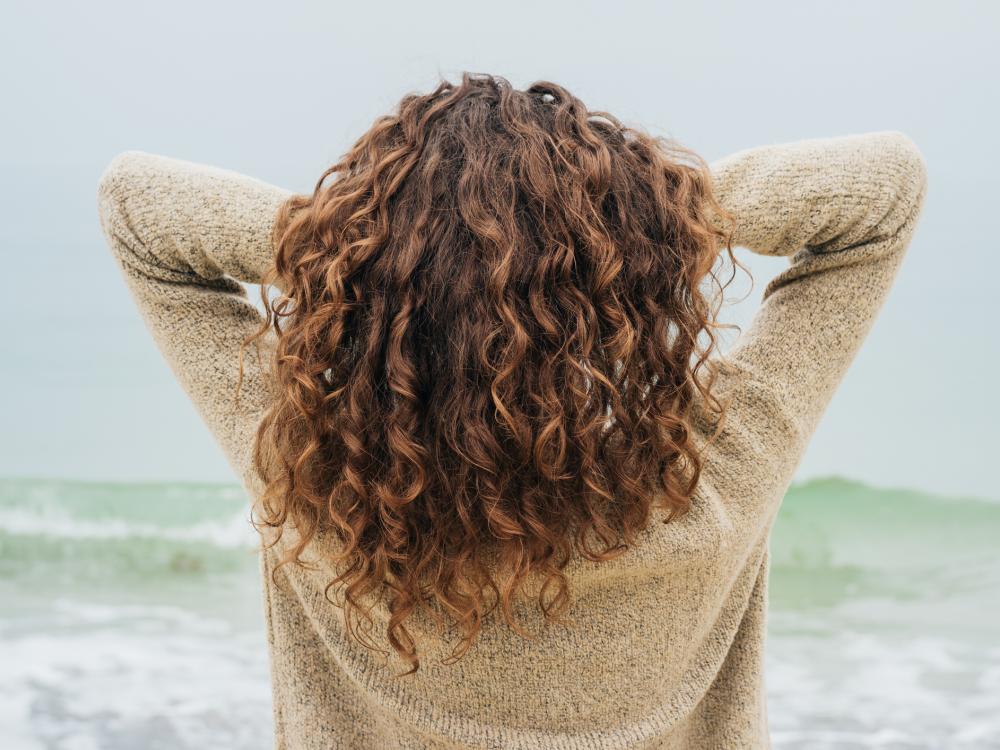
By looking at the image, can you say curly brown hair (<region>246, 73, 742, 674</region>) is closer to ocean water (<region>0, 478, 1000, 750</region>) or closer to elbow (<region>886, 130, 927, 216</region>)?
elbow (<region>886, 130, 927, 216</region>)

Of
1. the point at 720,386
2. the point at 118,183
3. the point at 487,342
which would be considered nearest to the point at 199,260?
the point at 118,183

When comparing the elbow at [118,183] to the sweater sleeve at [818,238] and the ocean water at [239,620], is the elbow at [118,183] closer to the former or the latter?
the sweater sleeve at [818,238]

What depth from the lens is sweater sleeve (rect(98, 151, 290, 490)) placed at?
79 cm

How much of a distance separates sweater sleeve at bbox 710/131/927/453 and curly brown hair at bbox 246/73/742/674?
2.2 inches

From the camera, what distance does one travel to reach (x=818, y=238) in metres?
0.79

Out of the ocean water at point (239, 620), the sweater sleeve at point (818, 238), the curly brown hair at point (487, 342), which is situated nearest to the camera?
the curly brown hair at point (487, 342)

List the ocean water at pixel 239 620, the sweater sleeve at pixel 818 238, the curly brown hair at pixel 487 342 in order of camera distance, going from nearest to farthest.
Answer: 1. the curly brown hair at pixel 487 342
2. the sweater sleeve at pixel 818 238
3. the ocean water at pixel 239 620

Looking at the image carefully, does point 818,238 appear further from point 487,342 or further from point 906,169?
point 487,342

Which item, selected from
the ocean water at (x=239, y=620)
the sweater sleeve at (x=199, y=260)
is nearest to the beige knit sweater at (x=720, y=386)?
the sweater sleeve at (x=199, y=260)

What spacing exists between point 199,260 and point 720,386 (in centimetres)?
47

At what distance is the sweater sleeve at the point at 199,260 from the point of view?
0.79 metres

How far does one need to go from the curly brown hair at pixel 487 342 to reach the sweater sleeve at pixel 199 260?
0.05 meters

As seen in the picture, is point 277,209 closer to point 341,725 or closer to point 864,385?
point 341,725

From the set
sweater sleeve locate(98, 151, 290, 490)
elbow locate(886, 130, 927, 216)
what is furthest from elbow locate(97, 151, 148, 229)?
elbow locate(886, 130, 927, 216)
